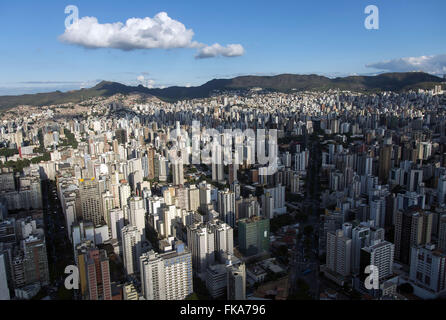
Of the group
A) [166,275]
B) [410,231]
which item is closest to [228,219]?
[166,275]

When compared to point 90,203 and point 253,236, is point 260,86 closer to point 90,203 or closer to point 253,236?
point 90,203

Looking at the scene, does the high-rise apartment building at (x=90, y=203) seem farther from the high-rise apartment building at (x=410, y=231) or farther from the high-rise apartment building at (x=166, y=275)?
the high-rise apartment building at (x=410, y=231)

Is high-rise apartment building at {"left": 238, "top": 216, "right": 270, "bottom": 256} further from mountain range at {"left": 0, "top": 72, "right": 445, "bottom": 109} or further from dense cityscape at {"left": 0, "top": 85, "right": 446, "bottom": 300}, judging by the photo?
mountain range at {"left": 0, "top": 72, "right": 445, "bottom": 109}

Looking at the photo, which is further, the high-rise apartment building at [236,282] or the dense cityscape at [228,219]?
the dense cityscape at [228,219]

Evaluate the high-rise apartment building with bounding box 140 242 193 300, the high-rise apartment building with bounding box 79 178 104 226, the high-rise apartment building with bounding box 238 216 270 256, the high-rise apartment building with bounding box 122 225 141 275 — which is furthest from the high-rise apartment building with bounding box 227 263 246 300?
the high-rise apartment building with bounding box 79 178 104 226

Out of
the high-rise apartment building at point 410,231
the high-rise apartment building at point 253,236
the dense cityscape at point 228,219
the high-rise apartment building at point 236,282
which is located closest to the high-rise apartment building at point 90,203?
the dense cityscape at point 228,219

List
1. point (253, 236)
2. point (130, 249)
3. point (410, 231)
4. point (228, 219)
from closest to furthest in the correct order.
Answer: point (130, 249) → point (410, 231) → point (253, 236) → point (228, 219)

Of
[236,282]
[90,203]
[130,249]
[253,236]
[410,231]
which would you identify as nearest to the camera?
[236,282]
